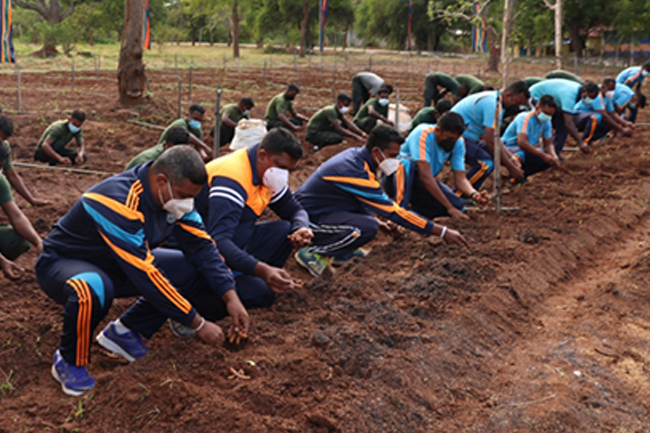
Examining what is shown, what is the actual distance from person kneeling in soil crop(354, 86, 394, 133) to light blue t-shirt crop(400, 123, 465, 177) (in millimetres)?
4485

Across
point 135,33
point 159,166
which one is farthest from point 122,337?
point 135,33

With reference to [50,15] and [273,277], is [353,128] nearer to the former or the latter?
[273,277]

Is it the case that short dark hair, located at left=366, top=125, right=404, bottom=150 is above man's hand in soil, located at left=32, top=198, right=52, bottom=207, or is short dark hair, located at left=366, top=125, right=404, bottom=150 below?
above

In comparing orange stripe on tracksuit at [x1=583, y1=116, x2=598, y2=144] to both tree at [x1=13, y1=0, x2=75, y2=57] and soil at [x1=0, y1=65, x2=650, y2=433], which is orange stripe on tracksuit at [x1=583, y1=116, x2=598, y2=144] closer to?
soil at [x1=0, y1=65, x2=650, y2=433]

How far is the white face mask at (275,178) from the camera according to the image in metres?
4.26

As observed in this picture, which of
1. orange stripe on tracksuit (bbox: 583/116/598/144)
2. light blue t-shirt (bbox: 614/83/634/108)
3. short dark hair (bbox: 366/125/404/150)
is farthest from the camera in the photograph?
light blue t-shirt (bbox: 614/83/634/108)

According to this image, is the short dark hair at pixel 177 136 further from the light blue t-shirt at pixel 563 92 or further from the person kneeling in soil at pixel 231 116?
the light blue t-shirt at pixel 563 92

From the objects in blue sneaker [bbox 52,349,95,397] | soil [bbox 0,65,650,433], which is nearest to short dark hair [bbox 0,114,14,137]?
soil [bbox 0,65,650,433]

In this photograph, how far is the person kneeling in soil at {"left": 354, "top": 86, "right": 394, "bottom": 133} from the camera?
36.8 feet

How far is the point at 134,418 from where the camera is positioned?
303 centimetres

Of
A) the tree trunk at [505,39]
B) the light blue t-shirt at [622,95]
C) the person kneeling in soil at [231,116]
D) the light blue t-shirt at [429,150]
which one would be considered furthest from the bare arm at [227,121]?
the light blue t-shirt at [622,95]

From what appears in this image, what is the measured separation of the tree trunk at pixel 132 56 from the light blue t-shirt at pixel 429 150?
29.2ft

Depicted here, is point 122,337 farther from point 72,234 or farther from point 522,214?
point 522,214

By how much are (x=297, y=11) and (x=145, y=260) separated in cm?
4218
